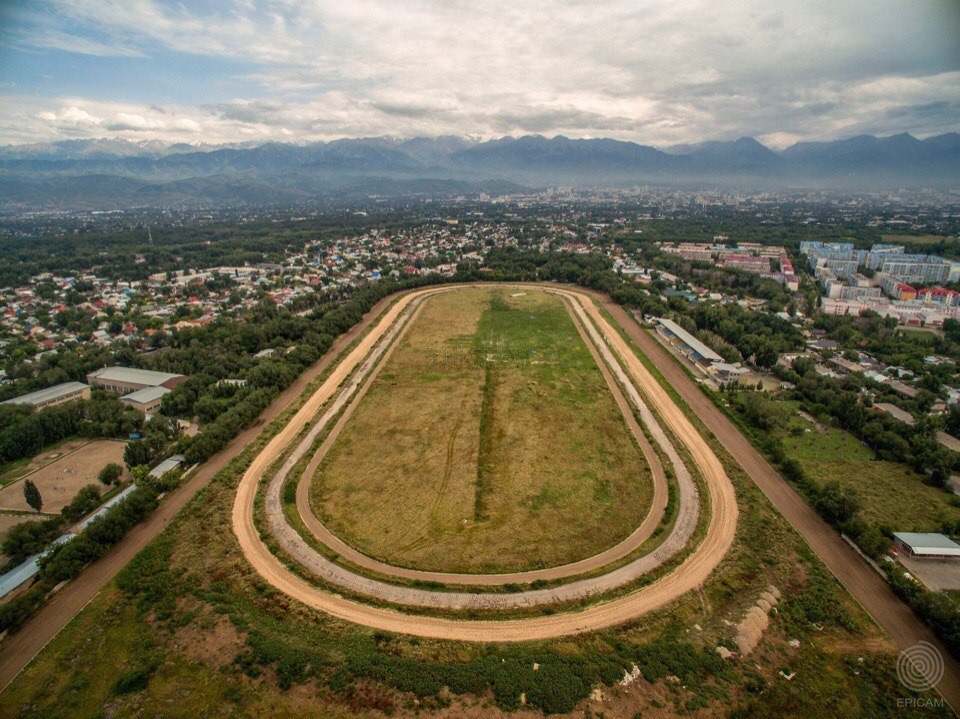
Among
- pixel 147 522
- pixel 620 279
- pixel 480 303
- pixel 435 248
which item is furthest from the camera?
pixel 435 248

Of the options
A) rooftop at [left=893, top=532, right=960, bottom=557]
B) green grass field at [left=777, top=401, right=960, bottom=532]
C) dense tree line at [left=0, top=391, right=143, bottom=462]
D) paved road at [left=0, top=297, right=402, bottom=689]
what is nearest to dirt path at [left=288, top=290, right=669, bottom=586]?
paved road at [left=0, top=297, right=402, bottom=689]

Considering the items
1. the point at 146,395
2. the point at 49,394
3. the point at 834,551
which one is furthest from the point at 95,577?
the point at 834,551

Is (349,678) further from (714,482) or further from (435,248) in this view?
(435,248)

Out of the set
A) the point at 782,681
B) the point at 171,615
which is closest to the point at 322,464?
the point at 171,615

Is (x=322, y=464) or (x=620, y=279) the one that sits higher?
(x=620, y=279)

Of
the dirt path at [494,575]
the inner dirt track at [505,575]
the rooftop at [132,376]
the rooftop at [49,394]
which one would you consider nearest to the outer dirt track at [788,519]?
the inner dirt track at [505,575]

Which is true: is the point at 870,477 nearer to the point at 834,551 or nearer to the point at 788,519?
the point at 788,519

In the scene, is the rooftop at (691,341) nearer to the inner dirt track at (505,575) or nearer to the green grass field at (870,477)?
the green grass field at (870,477)

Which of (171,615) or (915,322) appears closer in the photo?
(171,615)
